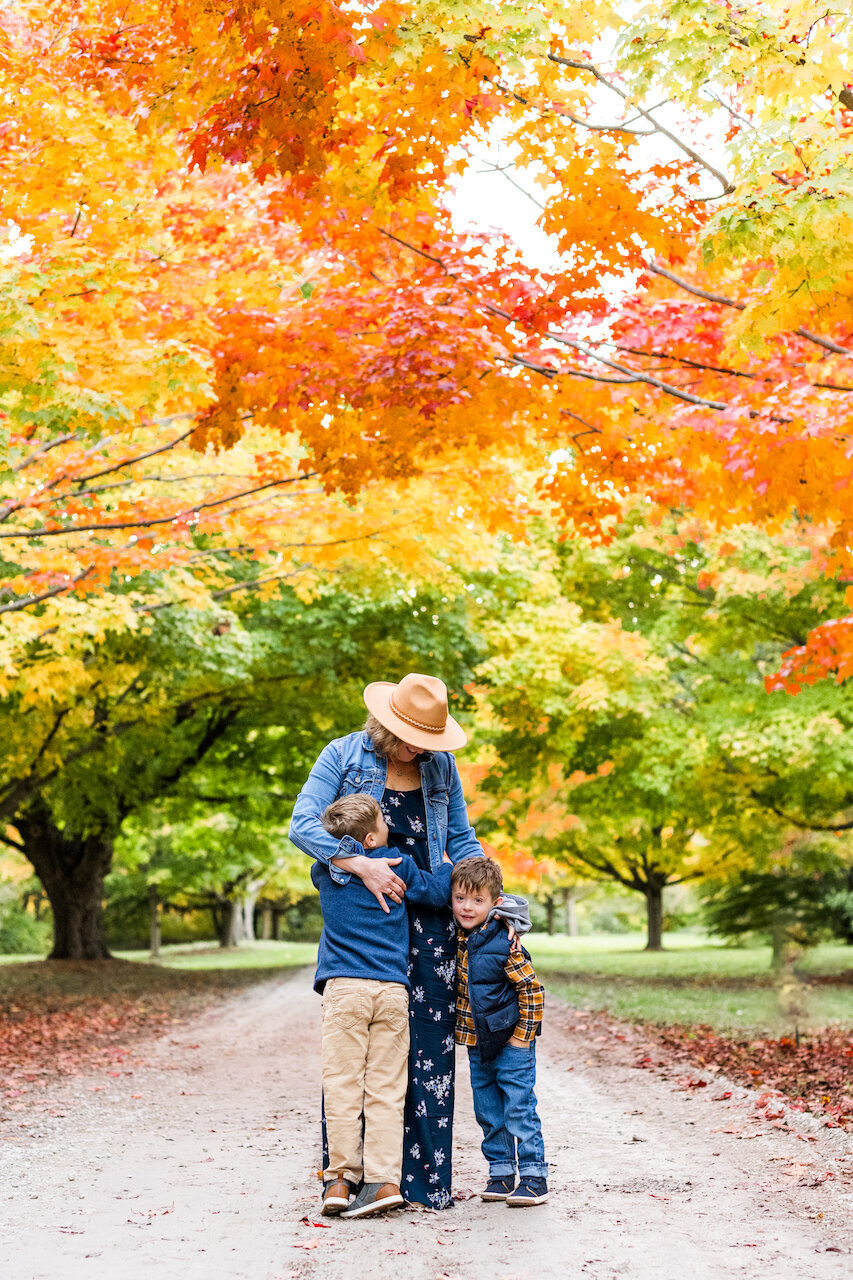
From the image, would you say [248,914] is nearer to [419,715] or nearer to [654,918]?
[654,918]

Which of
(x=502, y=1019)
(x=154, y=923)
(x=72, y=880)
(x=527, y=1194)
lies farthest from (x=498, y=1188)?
(x=154, y=923)

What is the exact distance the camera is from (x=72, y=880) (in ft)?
76.4

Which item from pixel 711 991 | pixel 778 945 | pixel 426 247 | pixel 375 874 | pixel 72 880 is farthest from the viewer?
pixel 72 880

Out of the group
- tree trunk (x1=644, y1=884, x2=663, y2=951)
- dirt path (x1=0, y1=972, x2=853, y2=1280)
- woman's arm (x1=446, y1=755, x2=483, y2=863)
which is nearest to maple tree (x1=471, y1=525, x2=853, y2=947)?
A: dirt path (x1=0, y1=972, x2=853, y2=1280)

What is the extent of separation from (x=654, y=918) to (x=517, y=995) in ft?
106

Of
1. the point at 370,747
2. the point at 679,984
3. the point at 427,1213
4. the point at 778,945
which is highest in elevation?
the point at 370,747

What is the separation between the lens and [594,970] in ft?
Answer: 73.8

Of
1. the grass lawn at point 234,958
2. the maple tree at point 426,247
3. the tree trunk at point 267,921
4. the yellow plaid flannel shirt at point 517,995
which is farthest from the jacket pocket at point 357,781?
the tree trunk at point 267,921

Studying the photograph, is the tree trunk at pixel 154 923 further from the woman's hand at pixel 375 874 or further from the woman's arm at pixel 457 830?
the woman's hand at pixel 375 874

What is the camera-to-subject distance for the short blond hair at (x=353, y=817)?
4195mm

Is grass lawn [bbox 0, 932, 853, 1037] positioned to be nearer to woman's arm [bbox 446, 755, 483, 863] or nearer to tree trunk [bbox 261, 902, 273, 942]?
woman's arm [bbox 446, 755, 483, 863]

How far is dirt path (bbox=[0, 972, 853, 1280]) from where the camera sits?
3.48m

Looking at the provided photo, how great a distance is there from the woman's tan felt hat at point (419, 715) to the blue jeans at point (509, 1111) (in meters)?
1.18

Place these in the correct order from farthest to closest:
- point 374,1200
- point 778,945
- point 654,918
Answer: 1. point 654,918
2. point 778,945
3. point 374,1200
